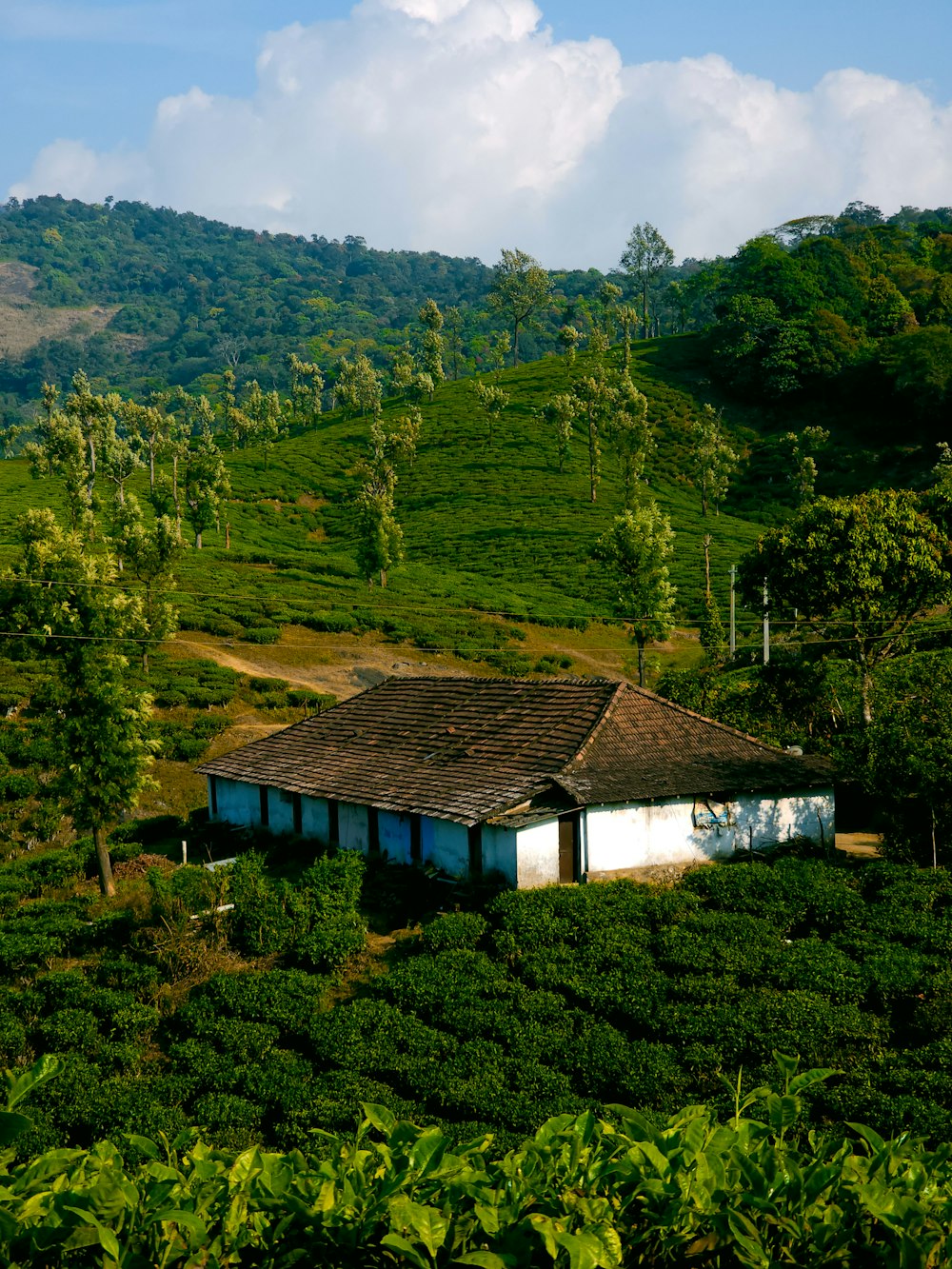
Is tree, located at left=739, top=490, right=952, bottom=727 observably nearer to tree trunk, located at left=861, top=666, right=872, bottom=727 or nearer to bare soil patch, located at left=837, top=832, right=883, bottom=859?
tree trunk, located at left=861, top=666, right=872, bottom=727

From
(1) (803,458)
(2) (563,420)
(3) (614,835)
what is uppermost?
(2) (563,420)

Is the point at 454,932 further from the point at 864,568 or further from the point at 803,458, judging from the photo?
the point at 803,458

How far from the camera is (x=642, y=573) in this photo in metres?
49.1

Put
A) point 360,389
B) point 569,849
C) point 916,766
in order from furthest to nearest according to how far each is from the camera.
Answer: point 360,389, point 569,849, point 916,766

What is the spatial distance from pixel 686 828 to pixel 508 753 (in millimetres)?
4606

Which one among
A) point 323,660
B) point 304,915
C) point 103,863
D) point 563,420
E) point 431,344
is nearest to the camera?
point 304,915

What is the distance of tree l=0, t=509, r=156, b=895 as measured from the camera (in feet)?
92.8

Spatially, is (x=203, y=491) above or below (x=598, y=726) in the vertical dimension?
above

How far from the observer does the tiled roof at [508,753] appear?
1006 inches

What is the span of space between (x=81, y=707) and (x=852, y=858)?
19.3 metres

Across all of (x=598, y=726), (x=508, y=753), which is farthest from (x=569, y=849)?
(x=598, y=726)

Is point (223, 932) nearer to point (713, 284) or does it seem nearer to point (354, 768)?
point (354, 768)

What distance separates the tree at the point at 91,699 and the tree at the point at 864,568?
18.3 m

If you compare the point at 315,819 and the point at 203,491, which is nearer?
the point at 315,819
